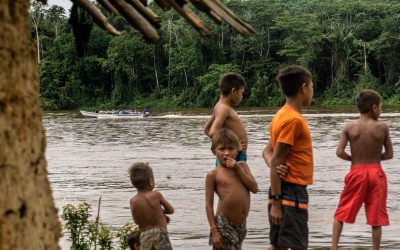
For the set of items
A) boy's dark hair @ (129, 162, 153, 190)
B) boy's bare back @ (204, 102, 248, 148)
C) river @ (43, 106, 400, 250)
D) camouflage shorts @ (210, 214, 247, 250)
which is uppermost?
boy's bare back @ (204, 102, 248, 148)

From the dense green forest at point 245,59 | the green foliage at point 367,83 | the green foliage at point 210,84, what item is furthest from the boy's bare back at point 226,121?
the green foliage at point 210,84

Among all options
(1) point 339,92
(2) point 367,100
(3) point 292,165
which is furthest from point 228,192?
(1) point 339,92

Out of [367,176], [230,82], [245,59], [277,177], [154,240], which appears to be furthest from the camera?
[245,59]

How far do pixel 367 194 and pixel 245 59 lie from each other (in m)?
57.4

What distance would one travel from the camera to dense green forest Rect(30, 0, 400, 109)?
58156 mm

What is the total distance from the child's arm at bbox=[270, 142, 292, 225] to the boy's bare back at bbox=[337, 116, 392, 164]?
4.35ft

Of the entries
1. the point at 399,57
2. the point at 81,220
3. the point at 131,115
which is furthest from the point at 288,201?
the point at 399,57

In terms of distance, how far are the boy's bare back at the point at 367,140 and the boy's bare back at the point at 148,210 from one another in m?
1.44

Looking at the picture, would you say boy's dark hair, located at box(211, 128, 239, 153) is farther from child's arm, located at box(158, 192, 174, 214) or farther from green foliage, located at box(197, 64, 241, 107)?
green foliage, located at box(197, 64, 241, 107)

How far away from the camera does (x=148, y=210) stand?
5.29 m

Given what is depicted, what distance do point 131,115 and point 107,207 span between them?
1292 inches

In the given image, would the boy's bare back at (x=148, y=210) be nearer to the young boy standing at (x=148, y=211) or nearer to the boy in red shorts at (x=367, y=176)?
the young boy standing at (x=148, y=211)

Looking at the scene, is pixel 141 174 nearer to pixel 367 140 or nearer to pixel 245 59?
pixel 367 140

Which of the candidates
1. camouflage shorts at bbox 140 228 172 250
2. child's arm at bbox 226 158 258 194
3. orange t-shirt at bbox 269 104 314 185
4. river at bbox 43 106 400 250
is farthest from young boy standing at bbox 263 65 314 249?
river at bbox 43 106 400 250
